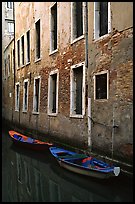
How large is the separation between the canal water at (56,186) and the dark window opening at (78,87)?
1942 millimetres

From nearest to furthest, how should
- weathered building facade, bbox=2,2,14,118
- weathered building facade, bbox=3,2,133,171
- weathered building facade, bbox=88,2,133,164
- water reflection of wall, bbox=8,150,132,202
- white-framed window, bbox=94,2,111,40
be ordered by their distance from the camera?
water reflection of wall, bbox=8,150,132,202
weathered building facade, bbox=88,2,133,164
weathered building facade, bbox=3,2,133,171
white-framed window, bbox=94,2,111,40
weathered building facade, bbox=2,2,14,118

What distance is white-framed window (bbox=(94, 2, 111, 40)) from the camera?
25.9 ft

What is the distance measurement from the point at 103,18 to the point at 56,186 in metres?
4.56

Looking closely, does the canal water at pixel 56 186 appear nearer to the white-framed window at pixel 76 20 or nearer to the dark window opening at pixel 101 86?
the dark window opening at pixel 101 86

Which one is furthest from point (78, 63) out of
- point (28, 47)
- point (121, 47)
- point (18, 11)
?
point (18, 11)

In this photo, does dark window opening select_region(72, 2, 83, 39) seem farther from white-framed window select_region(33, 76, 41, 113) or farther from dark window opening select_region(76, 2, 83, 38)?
white-framed window select_region(33, 76, 41, 113)

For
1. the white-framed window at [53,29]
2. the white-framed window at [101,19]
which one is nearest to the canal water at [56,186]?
the white-framed window at [101,19]

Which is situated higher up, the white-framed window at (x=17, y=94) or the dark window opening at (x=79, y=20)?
the dark window opening at (x=79, y=20)

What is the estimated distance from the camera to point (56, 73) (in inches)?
437

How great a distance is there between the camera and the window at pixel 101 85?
7594mm

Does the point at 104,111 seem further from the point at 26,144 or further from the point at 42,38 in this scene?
the point at 42,38

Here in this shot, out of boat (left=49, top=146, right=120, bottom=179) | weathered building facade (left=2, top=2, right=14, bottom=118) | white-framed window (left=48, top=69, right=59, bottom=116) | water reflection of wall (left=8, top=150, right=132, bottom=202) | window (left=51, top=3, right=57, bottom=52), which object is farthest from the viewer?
weathered building facade (left=2, top=2, right=14, bottom=118)

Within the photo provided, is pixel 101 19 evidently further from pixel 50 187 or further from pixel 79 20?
pixel 50 187

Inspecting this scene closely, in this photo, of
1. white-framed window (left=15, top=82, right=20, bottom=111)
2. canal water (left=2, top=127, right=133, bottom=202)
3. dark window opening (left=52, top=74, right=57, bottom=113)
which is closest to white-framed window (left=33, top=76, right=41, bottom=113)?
dark window opening (left=52, top=74, right=57, bottom=113)
